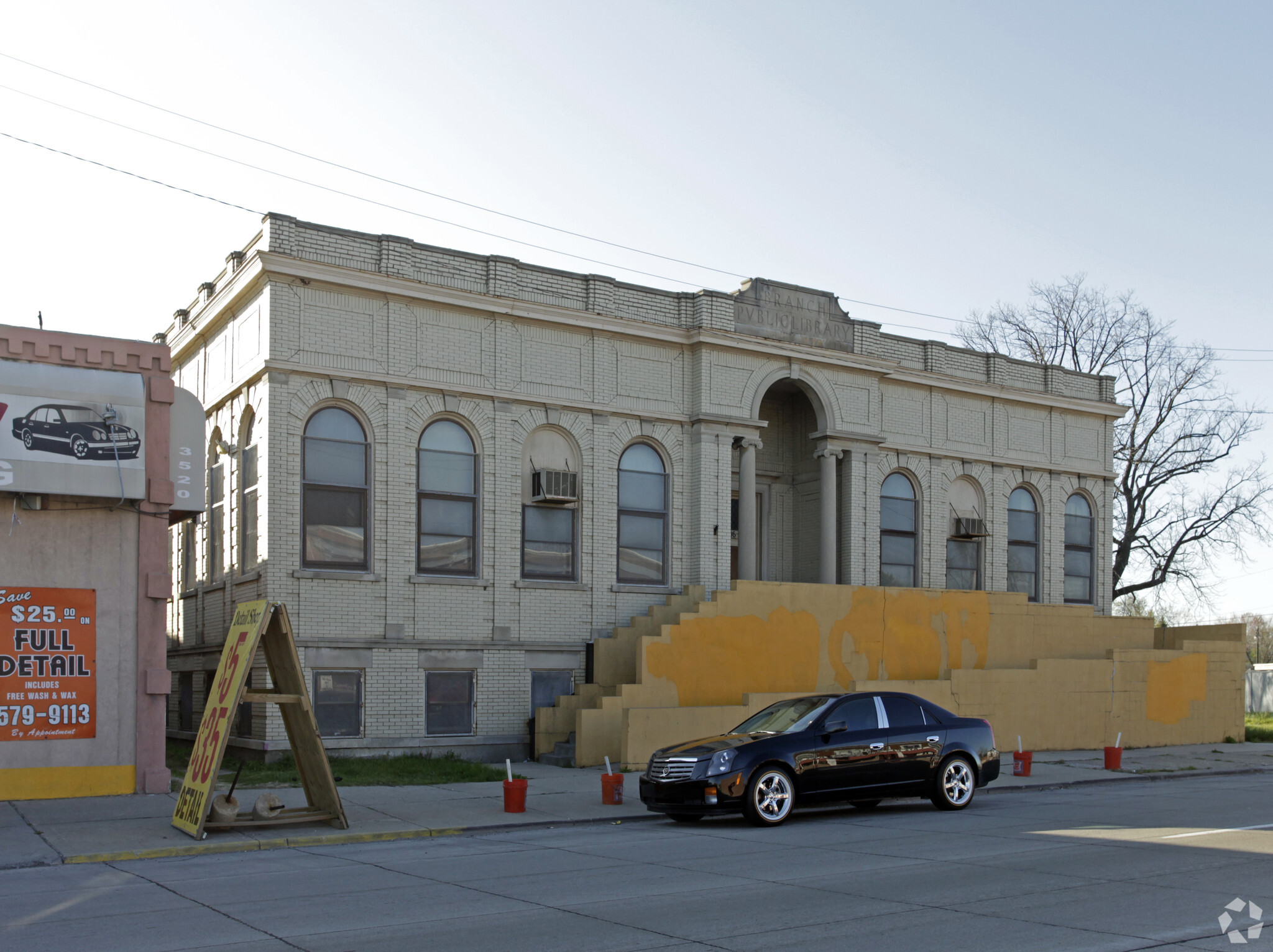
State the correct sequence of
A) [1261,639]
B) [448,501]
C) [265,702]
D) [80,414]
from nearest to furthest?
[265,702]
[80,414]
[448,501]
[1261,639]

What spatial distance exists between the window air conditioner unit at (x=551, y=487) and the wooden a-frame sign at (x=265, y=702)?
29.8 feet

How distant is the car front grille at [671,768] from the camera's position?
1452cm

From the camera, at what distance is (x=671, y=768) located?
581 inches

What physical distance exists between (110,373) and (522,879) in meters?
10.0

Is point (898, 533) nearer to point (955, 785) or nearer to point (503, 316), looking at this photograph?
point (503, 316)

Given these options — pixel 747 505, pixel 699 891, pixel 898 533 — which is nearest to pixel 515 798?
pixel 699 891

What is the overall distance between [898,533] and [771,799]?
1516cm

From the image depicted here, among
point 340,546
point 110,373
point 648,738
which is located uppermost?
point 110,373

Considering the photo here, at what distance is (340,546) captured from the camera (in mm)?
21781

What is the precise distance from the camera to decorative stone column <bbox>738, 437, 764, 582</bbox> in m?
25.9

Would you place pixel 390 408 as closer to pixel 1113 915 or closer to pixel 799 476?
pixel 799 476

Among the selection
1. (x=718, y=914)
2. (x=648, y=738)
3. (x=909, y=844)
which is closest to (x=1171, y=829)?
(x=909, y=844)

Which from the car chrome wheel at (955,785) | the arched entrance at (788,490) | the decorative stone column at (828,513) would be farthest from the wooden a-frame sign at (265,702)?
the decorative stone column at (828,513)

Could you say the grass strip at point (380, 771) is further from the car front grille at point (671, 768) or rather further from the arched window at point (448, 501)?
the car front grille at point (671, 768)
